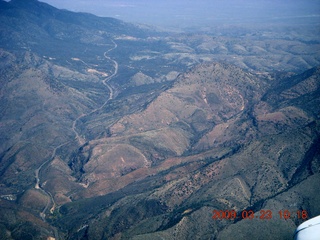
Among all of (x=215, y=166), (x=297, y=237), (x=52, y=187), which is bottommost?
(x=52, y=187)

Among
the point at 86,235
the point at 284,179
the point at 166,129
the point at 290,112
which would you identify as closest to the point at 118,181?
the point at 86,235

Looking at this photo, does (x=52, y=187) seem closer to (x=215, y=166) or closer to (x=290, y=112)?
(x=215, y=166)

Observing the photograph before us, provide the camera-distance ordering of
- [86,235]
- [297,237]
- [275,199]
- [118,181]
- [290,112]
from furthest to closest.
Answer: [290,112]
[118,181]
[86,235]
[275,199]
[297,237]

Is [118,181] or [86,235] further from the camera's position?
[118,181]

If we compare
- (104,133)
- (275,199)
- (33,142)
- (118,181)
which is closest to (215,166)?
(275,199)

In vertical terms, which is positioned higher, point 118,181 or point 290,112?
point 290,112

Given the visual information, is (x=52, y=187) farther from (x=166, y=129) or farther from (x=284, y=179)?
(x=284, y=179)

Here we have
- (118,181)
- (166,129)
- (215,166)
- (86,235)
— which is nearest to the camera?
(86,235)
